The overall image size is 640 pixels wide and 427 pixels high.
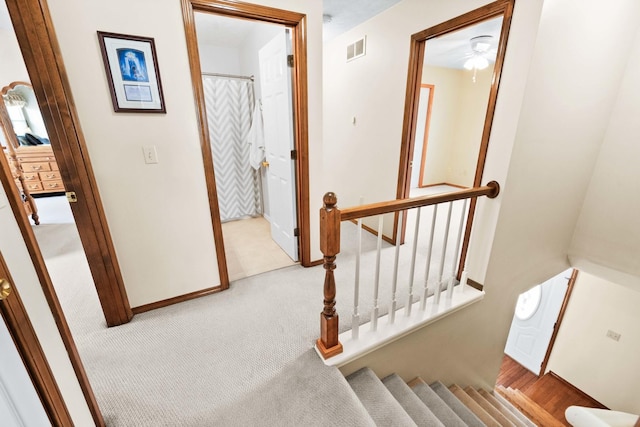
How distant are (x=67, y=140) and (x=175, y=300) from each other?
119cm

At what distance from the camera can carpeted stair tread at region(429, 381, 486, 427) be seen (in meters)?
1.87

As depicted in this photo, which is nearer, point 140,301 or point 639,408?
point 140,301

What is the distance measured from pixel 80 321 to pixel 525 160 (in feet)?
10.5

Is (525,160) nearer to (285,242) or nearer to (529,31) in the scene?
(529,31)

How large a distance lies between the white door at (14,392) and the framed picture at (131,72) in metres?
1.28

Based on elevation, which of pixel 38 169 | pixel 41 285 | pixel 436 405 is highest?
pixel 41 285

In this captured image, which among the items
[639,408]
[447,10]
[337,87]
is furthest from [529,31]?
[639,408]

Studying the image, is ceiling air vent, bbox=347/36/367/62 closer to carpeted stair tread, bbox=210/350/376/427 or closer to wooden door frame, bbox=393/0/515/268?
wooden door frame, bbox=393/0/515/268

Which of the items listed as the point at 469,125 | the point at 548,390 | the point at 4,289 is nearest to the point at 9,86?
the point at 4,289

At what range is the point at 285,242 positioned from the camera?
2.72 meters

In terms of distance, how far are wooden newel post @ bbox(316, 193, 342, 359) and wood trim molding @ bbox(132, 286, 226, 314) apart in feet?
3.25

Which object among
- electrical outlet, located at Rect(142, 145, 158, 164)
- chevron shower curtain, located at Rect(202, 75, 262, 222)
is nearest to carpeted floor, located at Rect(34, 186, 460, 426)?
electrical outlet, located at Rect(142, 145, 158, 164)

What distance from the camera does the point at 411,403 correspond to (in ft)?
5.20

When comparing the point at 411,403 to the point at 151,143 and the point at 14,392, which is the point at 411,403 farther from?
the point at 151,143
